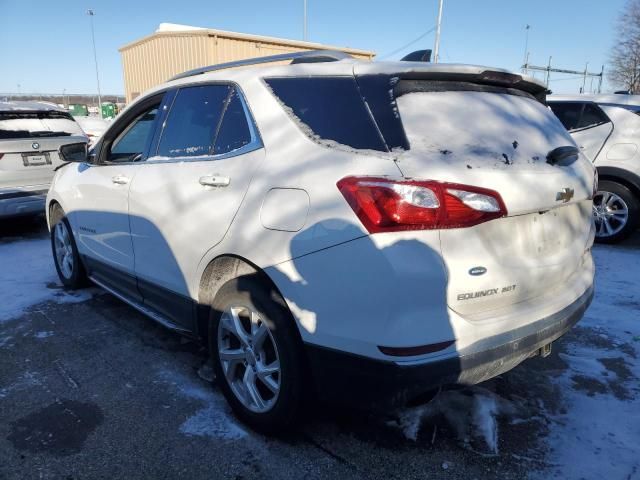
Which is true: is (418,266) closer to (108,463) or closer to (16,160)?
(108,463)

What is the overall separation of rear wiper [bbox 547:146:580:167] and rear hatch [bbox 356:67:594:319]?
12 mm

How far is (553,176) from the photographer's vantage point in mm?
2213

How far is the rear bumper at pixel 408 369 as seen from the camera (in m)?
1.88

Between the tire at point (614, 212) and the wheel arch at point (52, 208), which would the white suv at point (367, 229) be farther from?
the tire at point (614, 212)

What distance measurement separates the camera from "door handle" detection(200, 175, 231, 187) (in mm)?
2464

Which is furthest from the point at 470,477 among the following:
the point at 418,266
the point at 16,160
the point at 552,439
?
the point at 16,160

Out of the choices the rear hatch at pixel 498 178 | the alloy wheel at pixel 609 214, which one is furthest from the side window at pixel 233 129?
the alloy wheel at pixel 609 214

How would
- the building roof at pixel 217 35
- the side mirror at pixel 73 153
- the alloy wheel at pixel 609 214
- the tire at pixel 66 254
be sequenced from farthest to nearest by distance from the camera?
the building roof at pixel 217 35
the alloy wheel at pixel 609 214
the tire at pixel 66 254
the side mirror at pixel 73 153

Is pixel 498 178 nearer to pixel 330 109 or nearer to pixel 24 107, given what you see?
pixel 330 109

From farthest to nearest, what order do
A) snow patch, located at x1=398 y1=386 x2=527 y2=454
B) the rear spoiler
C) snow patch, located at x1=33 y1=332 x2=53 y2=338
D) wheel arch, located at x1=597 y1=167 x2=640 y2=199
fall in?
1. wheel arch, located at x1=597 y1=167 x2=640 y2=199
2. snow patch, located at x1=33 y1=332 x2=53 y2=338
3. snow patch, located at x1=398 y1=386 x2=527 y2=454
4. the rear spoiler

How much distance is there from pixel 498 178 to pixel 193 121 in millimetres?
1862

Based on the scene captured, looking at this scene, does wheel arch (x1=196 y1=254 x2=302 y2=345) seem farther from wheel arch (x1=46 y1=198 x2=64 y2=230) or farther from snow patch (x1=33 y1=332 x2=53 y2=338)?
wheel arch (x1=46 y1=198 x2=64 y2=230)

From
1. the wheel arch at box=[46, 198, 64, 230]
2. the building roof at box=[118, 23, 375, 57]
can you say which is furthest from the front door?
the building roof at box=[118, 23, 375, 57]

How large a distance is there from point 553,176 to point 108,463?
243cm
